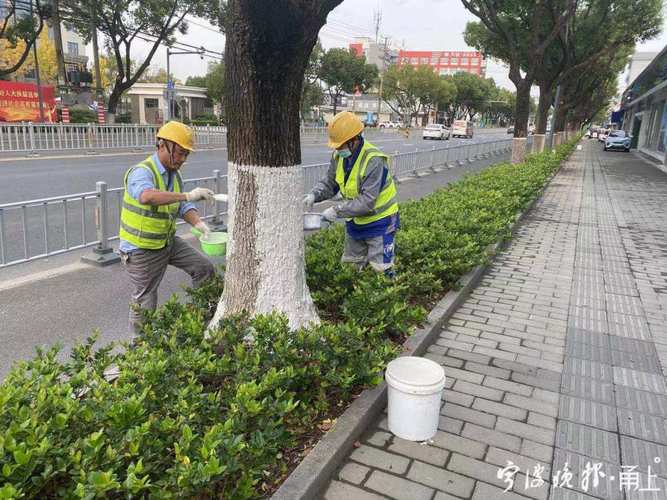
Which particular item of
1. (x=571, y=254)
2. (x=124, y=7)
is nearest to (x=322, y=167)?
(x=571, y=254)

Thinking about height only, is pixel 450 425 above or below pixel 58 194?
below

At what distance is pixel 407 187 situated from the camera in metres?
13.7

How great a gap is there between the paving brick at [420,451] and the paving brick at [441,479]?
0.05m

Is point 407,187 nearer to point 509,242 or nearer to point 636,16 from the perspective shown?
point 509,242

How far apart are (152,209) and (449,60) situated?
122m

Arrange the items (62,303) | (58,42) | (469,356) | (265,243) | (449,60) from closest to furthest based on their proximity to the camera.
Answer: (265,243) → (469,356) → (62,303) → (58,42) → (449,60)

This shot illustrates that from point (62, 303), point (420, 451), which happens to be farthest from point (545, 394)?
point (62, 303)

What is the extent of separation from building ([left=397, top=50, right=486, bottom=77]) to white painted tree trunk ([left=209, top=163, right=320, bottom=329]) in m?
118

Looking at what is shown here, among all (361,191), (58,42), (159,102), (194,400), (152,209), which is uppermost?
(58,42)

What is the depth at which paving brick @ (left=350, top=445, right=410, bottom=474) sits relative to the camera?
265cm

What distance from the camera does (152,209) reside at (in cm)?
342

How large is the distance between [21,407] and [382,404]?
186 cm

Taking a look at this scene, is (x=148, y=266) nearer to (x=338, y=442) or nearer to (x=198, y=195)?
(x=198, y=195)

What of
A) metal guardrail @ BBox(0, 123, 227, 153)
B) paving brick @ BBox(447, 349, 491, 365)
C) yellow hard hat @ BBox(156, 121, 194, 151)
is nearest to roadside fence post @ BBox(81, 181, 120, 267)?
yellow hard hat @ BBox(156, 121, 194, 151)
